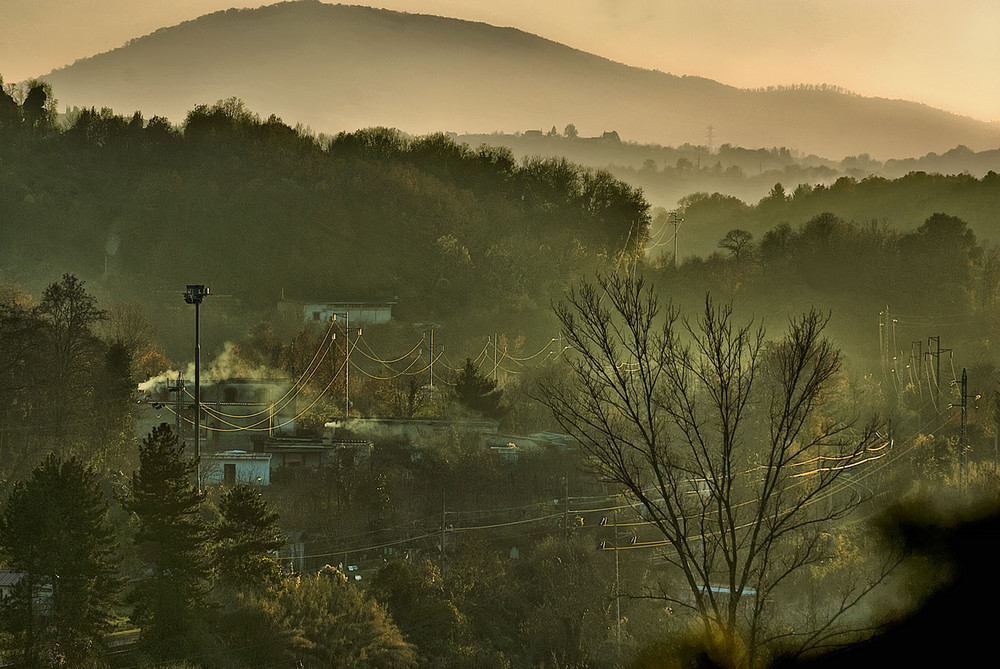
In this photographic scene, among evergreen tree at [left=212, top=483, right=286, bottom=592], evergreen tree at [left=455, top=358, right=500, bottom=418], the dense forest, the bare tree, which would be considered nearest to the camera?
the bare tree

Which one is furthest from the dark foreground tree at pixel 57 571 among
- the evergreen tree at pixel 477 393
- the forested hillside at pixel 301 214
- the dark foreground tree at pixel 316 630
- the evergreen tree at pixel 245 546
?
the forested hillside at pixel 301 214

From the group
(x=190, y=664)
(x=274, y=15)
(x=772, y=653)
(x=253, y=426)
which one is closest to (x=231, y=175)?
(x=253, y=426)

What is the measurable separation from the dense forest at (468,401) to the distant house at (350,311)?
1503 mm

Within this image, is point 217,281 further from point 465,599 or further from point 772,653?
point 772,653

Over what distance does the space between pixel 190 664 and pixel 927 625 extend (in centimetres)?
930

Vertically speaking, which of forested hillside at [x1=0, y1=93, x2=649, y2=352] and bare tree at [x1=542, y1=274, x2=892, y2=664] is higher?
forested hillside at [x1=0, y1=93, x2=649, y2=352]

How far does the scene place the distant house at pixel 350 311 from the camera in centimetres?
3891

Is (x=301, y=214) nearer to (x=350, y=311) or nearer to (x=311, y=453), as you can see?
(x=350, y=311)

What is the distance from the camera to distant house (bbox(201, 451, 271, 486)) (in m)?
22.9

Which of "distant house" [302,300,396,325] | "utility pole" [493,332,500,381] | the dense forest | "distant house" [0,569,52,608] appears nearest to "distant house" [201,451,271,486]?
the dense forest

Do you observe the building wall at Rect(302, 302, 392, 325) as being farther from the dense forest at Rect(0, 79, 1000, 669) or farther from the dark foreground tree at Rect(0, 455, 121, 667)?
the dark foreground tree at Rect(0, 455, 121, 667)

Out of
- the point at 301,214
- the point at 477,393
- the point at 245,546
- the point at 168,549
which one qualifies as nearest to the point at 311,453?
the point at 477,393

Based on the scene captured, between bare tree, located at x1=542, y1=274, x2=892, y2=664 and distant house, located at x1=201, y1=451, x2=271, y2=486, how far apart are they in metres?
6.56

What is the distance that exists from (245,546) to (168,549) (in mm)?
1571
